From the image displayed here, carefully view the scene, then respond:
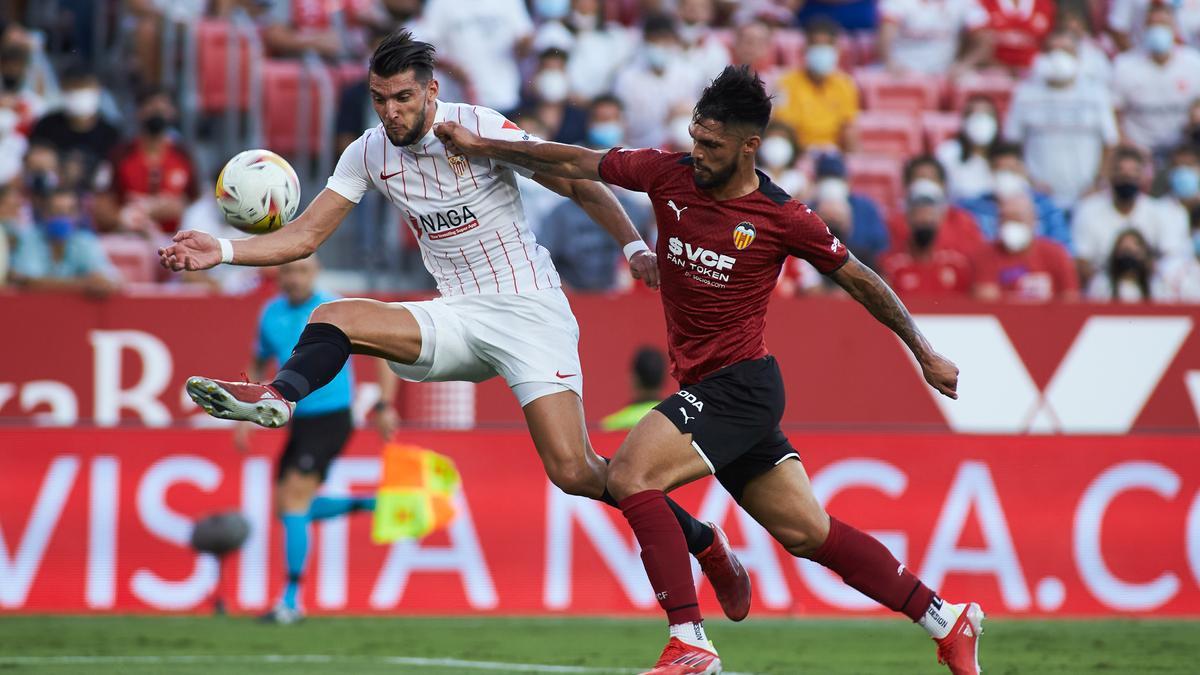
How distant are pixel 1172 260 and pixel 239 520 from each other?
839 cm

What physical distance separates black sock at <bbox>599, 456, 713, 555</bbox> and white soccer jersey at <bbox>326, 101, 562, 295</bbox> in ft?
3.67

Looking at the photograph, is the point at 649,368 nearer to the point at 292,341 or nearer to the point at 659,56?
the point at 292,341

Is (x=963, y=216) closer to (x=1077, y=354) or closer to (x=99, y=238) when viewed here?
(x=1077, y=354)

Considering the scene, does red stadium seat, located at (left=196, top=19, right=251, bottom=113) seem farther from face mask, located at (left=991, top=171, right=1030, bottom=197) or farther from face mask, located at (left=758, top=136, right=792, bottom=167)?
face mask, located at (left=991, top=171, right=1030, bottom=197)

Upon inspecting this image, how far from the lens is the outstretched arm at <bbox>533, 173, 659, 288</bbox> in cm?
754

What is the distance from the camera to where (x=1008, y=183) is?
601 inches

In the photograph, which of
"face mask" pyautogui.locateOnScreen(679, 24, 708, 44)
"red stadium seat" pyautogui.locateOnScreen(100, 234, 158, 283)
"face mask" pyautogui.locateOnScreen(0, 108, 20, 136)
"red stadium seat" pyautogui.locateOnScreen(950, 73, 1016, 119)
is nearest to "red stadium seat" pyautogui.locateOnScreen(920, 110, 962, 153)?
"red stadium seat" pyautogui.locateOnScreen(950, 73, 1016, 119)

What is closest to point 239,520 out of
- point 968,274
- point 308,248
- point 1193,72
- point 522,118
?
point 308,248

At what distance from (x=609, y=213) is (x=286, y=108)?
8.50 m

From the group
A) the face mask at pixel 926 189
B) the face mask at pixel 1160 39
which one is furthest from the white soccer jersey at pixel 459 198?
the face mask at pixel 1160 39

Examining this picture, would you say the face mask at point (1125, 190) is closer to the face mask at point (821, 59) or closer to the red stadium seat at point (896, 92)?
the red stadium seat at point (896, 92)

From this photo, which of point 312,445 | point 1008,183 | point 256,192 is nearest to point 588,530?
point 312,445

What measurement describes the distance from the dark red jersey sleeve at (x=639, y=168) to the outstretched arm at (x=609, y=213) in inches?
16.2

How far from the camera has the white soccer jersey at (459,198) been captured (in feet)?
24.6
